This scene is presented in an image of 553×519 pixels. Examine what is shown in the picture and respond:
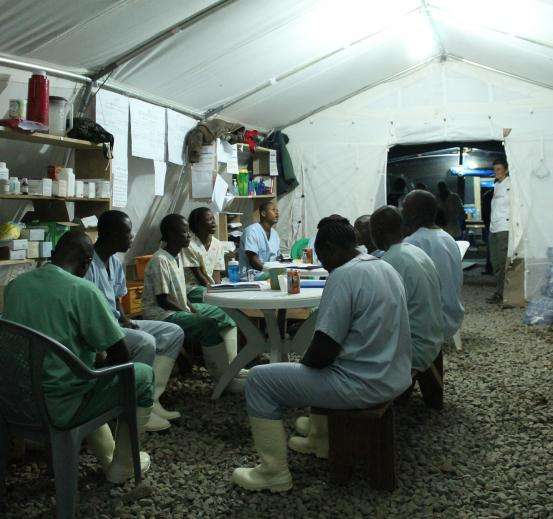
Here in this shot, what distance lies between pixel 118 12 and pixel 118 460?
2.63m

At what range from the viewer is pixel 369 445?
254cm

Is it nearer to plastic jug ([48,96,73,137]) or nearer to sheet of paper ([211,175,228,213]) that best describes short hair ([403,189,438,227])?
plastic jug ([48,96,73,137])

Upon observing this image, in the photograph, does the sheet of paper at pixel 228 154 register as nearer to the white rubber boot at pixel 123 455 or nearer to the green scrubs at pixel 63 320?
the white rubber boot at pixel 123 455

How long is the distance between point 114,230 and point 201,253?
1.77 meters

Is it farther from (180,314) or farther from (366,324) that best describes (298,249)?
(366,324)

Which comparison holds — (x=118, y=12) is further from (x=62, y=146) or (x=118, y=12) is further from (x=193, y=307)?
(x=193, y=307)

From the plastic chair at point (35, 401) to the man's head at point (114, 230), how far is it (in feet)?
4.29

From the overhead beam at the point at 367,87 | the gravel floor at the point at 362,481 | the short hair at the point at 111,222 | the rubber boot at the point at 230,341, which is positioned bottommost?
the gravel floor at the point at 362,481

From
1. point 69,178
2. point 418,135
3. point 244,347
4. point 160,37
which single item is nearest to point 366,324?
point 244,347

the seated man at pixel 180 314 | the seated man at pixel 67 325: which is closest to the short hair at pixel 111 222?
the seated man at pixel 180 314

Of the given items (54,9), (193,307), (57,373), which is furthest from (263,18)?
(57,373)

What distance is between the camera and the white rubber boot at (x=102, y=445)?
267cm

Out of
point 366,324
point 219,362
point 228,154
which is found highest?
point 228,154

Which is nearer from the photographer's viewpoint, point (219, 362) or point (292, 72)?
point (219, 362)
